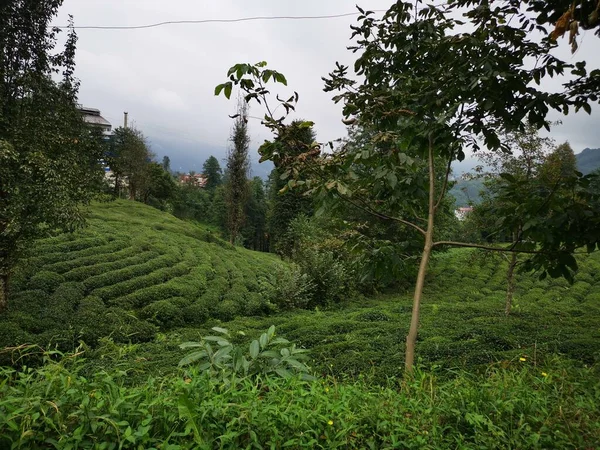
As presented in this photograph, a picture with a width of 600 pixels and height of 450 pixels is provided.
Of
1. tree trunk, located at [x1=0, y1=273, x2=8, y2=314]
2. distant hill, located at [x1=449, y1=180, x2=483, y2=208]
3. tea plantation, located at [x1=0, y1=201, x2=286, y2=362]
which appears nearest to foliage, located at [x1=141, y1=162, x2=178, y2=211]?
tea plantation, located at [x1=0, y1=201, x2=286, y2=362]

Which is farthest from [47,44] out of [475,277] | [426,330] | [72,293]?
[475,277]

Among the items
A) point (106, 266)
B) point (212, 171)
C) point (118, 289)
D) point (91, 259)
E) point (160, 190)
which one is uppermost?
point (212, 171)

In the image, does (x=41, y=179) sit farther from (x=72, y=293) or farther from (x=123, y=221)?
(x=123, y=221)

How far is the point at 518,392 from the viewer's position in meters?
1.80

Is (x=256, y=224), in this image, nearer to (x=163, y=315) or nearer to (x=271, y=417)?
(x=163, y=315)

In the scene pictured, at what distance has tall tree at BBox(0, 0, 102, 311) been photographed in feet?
18.2

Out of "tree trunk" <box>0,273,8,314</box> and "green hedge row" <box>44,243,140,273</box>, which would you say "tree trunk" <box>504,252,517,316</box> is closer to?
"tree trunk" <box>0,273,8,314</box>

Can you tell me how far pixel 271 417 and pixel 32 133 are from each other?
22.6 feet

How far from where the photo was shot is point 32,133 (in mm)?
5930

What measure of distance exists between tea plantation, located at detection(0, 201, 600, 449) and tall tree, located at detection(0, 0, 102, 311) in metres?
2.07

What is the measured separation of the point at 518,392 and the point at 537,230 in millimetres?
965

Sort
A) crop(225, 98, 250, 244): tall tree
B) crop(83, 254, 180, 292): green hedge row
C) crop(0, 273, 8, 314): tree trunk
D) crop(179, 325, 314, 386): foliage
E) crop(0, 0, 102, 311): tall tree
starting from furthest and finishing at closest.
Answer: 1. crop(225, 98, 250, 244): tall tree
2. crop(83, 254, 180, 292): green hedge row
3. crop(0, 273, 8, 314): tree trunk
4. crop(0, 0, 102, 311): tall tree
5. crop(179, 325, 314, 386): foliage

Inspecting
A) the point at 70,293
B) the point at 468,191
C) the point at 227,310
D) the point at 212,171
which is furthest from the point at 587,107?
the point at 212,171

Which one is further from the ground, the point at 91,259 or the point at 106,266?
the point at 91,259
